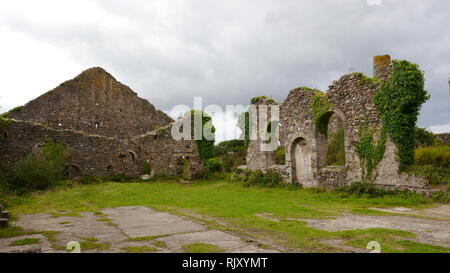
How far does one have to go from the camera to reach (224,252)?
4.05 metres

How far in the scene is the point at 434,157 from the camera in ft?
35.9

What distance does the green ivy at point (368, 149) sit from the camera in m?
11.2

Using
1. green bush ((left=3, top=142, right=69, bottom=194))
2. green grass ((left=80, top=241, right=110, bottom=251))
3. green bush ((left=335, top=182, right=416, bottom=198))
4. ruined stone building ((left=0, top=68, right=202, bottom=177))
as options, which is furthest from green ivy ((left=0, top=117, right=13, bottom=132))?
green bush ((left=335, top=182, right=416, bottom=198))

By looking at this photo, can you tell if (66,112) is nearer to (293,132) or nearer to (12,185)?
(12,185)

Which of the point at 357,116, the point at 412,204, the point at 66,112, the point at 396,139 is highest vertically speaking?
the point at 66,112

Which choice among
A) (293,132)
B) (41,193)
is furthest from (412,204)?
(41,193)

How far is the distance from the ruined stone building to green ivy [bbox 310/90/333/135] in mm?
9474

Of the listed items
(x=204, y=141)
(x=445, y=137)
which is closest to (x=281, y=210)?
(x=204, y=141)

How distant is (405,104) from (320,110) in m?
3.60

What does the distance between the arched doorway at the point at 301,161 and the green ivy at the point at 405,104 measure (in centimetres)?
376

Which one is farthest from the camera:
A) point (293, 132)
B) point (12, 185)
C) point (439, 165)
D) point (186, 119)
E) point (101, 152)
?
point (186, 119)

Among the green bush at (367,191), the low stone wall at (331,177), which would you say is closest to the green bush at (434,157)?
the green bush at (367,191)

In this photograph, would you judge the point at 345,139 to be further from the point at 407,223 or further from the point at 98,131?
the point at 98,131
